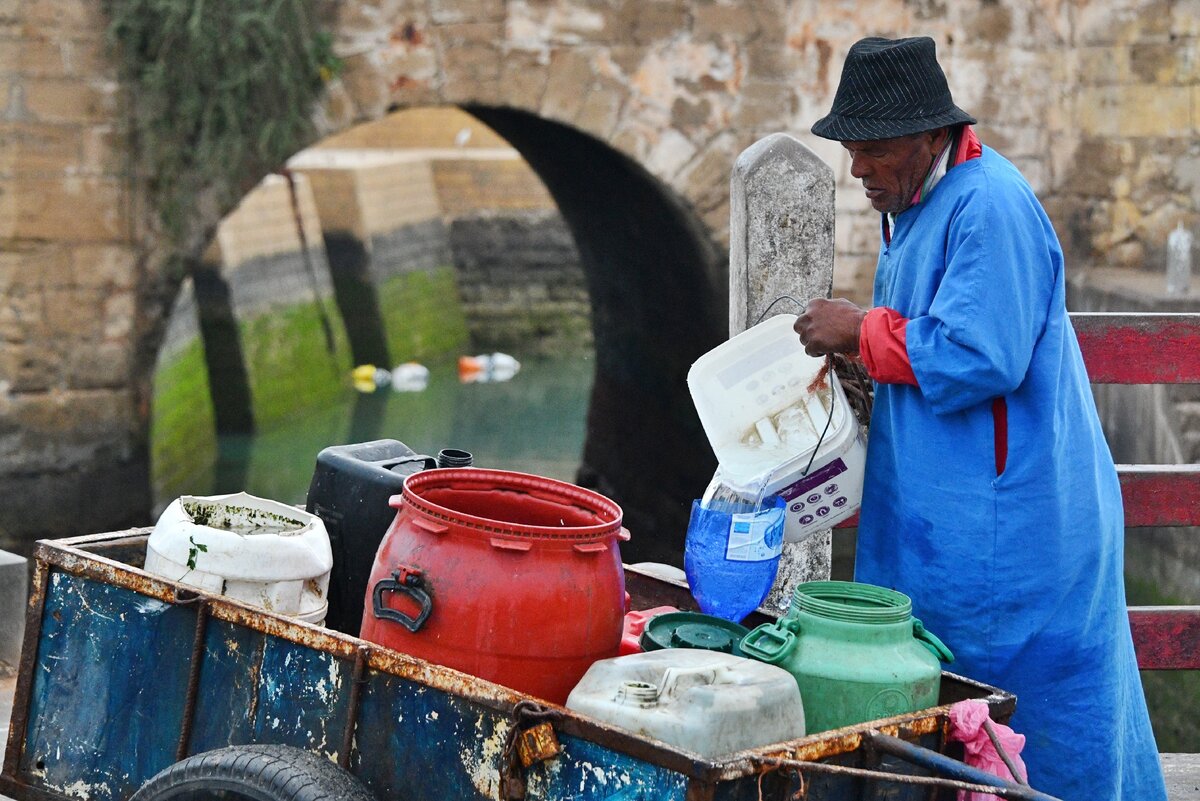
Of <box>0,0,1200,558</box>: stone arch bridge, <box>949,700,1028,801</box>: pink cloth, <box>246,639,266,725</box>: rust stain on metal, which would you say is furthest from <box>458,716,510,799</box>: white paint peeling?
<box>0,0,1200,558</box>: stone arch bridge

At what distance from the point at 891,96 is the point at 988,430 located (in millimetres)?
693

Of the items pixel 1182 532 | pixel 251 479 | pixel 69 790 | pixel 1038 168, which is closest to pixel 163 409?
pixel 251 479

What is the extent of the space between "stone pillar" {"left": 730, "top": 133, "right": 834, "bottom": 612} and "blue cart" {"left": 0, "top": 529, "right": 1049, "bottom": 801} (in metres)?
1.24

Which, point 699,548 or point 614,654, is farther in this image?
point 699,548

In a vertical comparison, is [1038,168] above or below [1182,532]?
above

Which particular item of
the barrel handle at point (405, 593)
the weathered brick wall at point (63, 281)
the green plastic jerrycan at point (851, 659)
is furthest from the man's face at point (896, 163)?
the weathered brick wall at point (63, 281)

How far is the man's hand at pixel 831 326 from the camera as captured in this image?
3268 mm

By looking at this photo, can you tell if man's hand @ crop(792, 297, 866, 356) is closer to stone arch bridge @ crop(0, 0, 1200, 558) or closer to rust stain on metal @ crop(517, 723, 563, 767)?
rust stain on metal @ crop(517, 723, 563, 767)

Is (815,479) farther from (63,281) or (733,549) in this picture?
(63,281)

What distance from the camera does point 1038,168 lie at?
1090 cm

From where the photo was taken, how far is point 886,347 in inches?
124

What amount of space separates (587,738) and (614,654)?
47cm

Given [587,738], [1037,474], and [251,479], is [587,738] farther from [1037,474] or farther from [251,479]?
[251,479]

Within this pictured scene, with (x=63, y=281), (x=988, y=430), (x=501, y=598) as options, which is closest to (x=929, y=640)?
(x=988, y=430)
